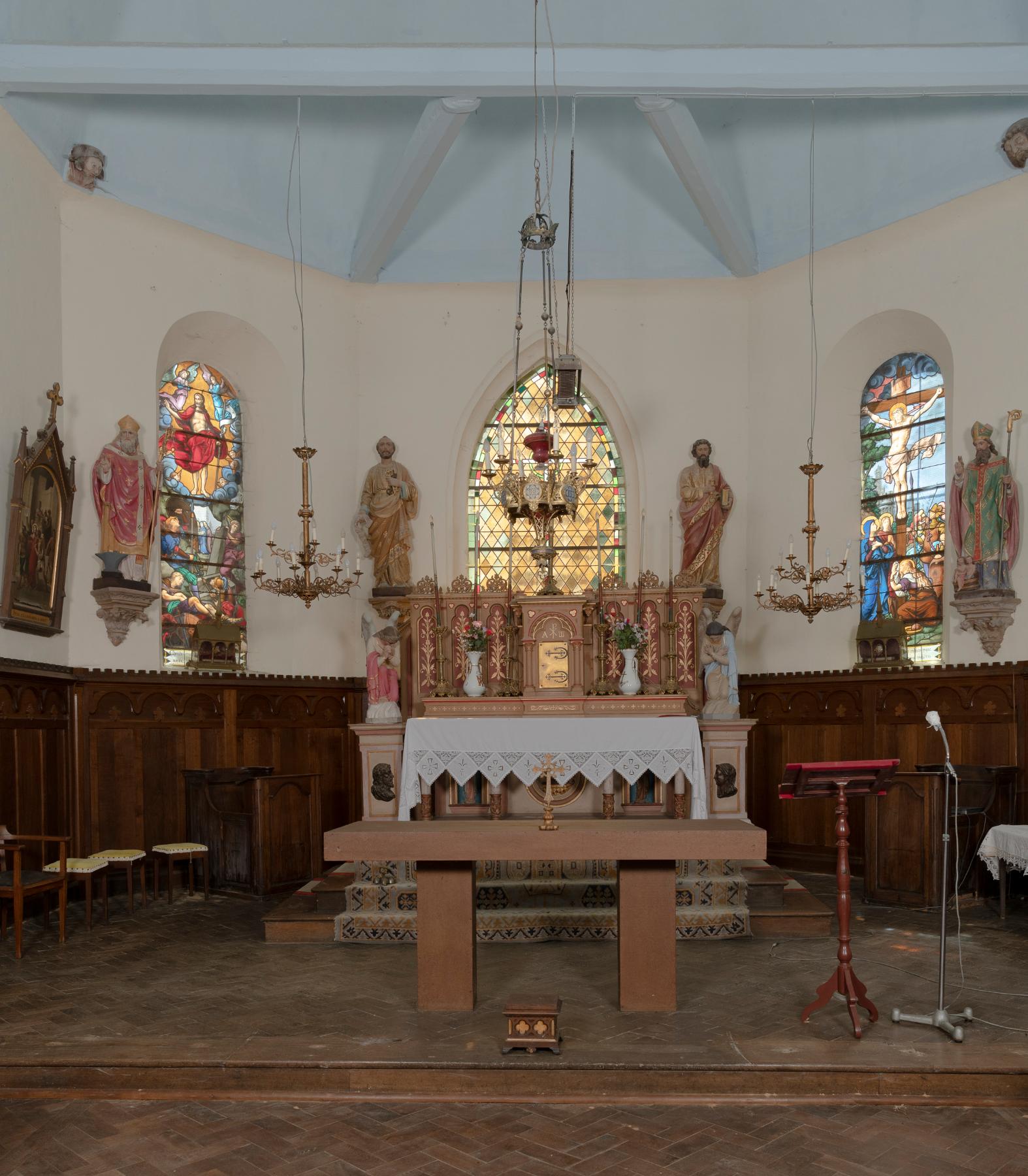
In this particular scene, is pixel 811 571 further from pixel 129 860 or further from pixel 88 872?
pixel 88 872

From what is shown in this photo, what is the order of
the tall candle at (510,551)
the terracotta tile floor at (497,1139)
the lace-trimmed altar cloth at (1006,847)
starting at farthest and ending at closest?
the tall candle at (510,551) < the lace-trimmed altar cloth at (1006,847) < the terracotta tile floor at (497,1139)

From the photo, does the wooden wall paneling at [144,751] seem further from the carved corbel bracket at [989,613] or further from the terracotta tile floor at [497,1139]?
the carved corbel bracket at [989,613]

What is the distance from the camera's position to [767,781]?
13000 mm

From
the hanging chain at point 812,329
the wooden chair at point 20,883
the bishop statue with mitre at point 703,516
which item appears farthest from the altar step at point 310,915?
the hanging chain at point 812,329

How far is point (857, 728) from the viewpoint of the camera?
40.5 ft

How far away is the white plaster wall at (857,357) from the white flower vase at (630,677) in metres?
2.78

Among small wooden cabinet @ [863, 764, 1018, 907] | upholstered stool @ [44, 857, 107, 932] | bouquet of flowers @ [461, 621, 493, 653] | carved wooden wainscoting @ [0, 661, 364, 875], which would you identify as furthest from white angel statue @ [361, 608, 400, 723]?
small wooden cabinet @ [863, 764, 1018, 907]

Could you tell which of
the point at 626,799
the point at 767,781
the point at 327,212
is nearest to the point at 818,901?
the point at 626,799

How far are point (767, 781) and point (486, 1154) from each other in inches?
340

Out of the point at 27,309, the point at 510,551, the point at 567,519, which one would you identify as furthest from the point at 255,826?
the point at 567,519

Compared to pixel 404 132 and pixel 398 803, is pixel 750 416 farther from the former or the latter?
pixel 398 803

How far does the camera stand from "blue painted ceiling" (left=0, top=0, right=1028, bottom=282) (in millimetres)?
11125

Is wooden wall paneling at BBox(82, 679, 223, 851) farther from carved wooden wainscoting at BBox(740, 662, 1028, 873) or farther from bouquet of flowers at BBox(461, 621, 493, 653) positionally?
carved wooden wainscoting at BBox(740, 662, 1028, 873)

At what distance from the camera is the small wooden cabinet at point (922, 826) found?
978 centimetres
